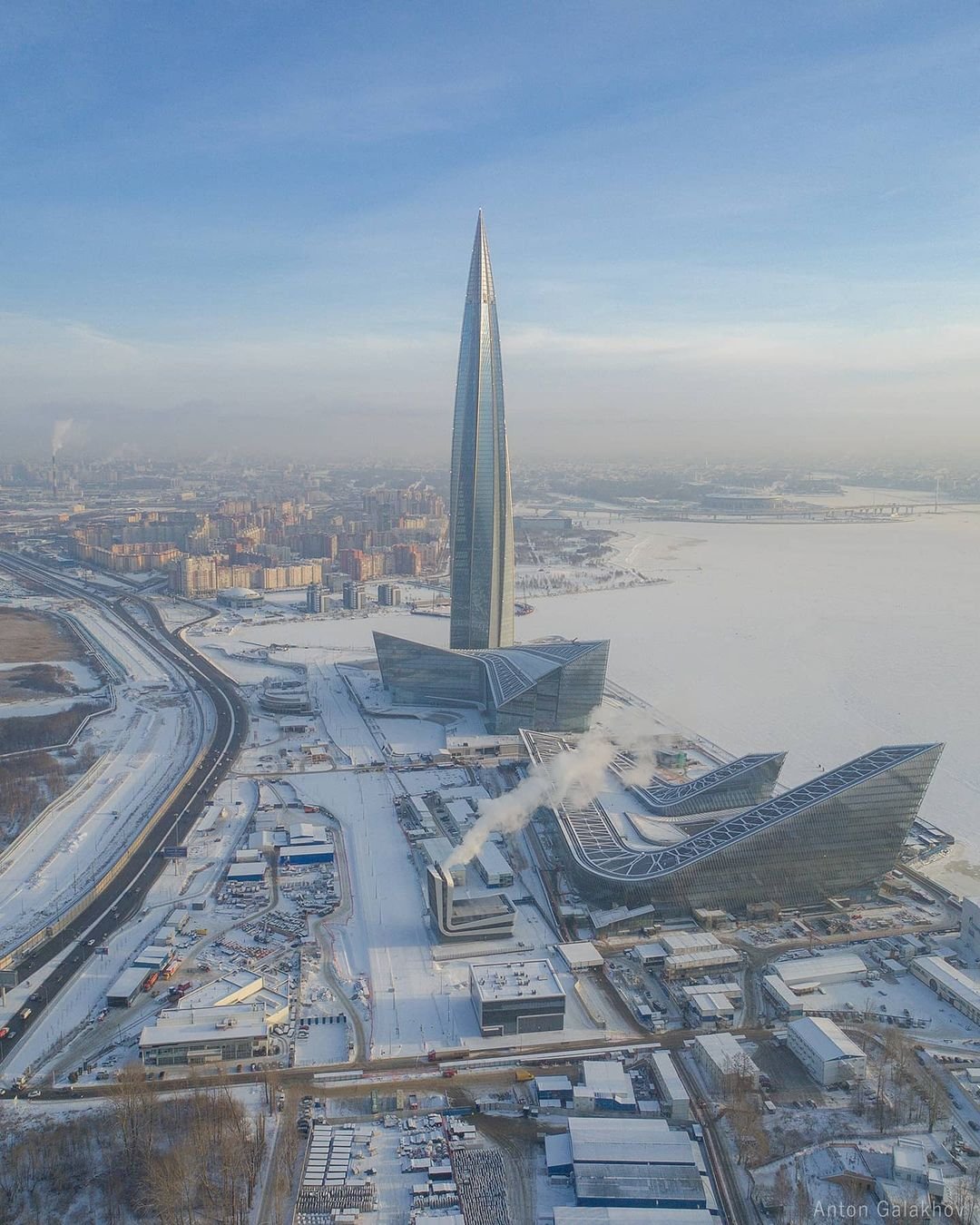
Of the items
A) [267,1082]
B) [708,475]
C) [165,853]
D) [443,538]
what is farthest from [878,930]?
[708,475]

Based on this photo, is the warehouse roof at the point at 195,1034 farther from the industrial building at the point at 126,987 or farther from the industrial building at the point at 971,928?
the industrial building at the point at 971,928

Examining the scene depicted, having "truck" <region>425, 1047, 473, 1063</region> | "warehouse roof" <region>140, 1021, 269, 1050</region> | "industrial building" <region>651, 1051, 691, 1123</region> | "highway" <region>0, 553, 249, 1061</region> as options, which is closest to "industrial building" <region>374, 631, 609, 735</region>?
"highway" <region>0, 553, 249, 1061</region>

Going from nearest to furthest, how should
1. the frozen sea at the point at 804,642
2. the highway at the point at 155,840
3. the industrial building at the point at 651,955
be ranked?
the highway at the point at 155,840
the industrial building at the point at 651,955
the frozen sea at the point at 804,642

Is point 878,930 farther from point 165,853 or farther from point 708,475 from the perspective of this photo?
point 708,475

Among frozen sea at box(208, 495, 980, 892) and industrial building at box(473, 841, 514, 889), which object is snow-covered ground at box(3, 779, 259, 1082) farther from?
frozen sea at box(208, 495, 980, 892)

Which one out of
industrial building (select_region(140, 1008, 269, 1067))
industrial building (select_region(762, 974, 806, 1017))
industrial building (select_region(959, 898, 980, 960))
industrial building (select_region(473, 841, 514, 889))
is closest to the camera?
industrial building (select_region(140, 1008, 269, 1067))

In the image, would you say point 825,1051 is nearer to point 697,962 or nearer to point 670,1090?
point 670,1090

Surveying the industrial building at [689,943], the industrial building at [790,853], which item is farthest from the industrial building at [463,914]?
the industrial building at [689,943]
